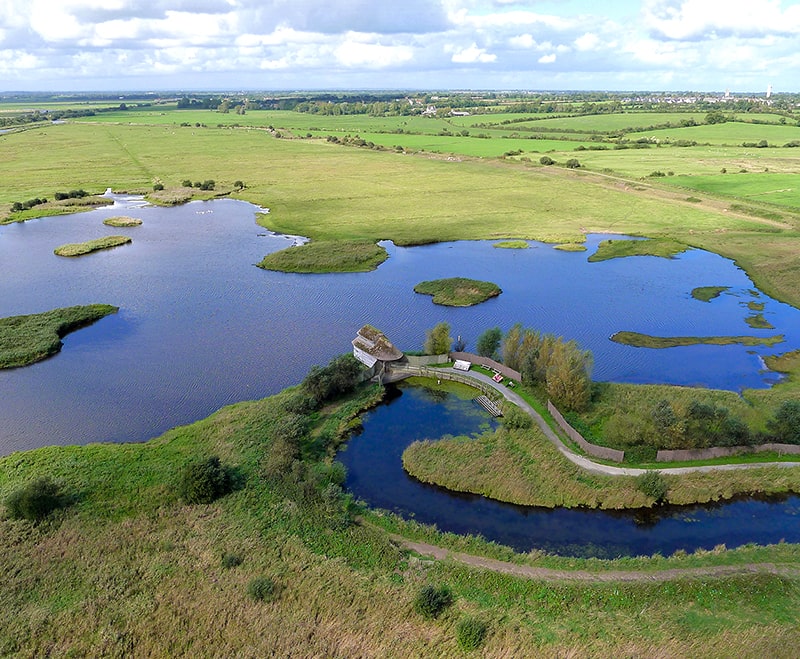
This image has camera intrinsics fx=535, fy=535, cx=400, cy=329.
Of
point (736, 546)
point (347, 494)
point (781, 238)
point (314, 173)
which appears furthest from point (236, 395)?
point (314, 173)

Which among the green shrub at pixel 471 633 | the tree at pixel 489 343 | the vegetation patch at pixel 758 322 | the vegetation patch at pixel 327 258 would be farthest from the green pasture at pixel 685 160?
the green shrub at pixel 471 633

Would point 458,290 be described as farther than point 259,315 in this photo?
Yes

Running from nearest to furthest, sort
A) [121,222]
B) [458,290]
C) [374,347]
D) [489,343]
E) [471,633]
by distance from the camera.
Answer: [471,633] < [374,347] < [489,343] < [458,290] < [121,222]

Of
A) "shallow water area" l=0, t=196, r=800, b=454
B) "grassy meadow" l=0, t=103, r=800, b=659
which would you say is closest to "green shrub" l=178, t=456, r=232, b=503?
"grassy meadow" l=0, t=103, r=800, b=659

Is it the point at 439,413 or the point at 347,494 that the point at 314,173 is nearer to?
the point at 439,413

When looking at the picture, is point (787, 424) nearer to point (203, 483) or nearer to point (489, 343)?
point (489, 343)

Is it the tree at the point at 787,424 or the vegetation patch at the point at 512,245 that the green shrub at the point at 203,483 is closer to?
the tree at the point at 787,424

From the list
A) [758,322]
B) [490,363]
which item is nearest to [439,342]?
[490,363]
